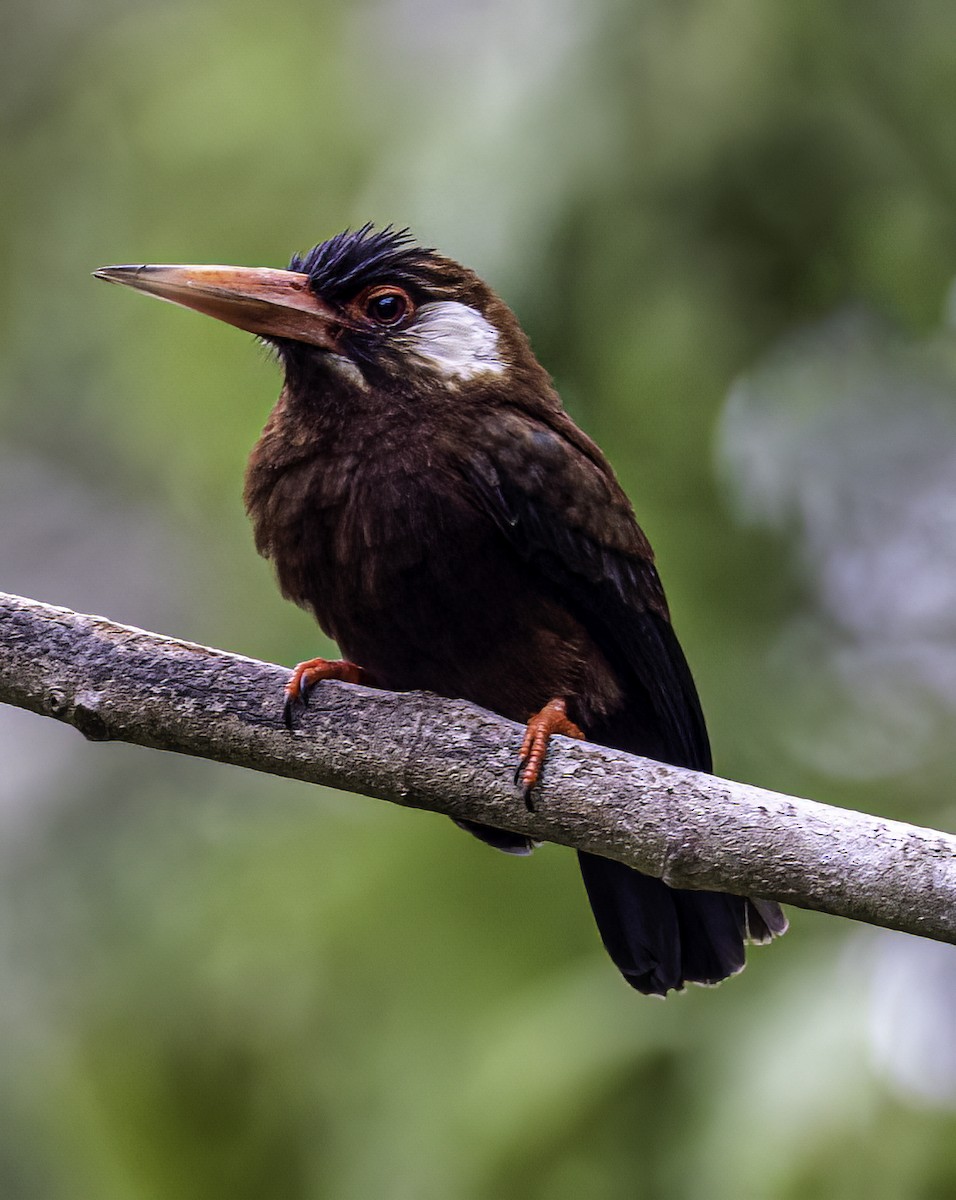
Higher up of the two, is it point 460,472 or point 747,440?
point 747,440

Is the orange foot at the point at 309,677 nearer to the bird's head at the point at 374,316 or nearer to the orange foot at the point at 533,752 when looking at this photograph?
the orange foot at the point at 533,752

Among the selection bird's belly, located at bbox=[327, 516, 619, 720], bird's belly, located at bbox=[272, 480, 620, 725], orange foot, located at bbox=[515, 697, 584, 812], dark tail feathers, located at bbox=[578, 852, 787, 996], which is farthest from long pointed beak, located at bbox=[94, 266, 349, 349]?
dark tail feathers, located at bbox=[578, 852, 787, 996]

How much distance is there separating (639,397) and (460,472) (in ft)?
3.61

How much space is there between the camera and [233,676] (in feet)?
8.68

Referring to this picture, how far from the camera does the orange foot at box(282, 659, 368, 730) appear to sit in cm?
260

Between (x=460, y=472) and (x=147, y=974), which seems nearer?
(x=460, y=472)

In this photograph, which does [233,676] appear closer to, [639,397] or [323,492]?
[323,492]

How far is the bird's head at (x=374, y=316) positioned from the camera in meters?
3.05

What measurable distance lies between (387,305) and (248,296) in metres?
0.30

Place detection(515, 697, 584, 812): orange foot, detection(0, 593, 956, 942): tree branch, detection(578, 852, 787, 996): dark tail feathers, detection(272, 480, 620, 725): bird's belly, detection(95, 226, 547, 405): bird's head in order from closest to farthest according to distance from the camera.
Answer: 1. detection(0, 593, 956, 942): tree branch
2. detection(515, 697, 584, 812): orange foot
3. detection(272, 480, 620, 725): bird's belly
4. detection(95, 226, 547, 405): bird's head
5. detection(578, 852, 787, 996): dark tail feathers

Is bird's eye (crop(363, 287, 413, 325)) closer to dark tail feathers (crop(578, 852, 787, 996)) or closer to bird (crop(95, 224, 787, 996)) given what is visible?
bird (crop(95, 224, 787, 996))

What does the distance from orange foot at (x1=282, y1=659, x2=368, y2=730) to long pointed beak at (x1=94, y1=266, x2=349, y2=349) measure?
1.95 ft

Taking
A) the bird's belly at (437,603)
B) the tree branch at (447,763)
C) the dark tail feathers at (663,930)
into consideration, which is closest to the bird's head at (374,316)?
the bird's belly at (437,603)

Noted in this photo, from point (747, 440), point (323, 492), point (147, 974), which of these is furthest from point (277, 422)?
point (147, 974)
